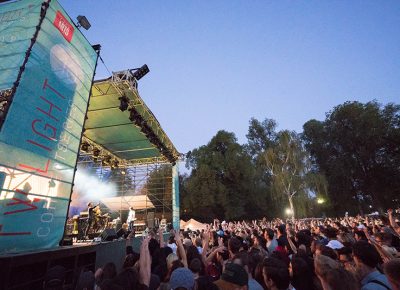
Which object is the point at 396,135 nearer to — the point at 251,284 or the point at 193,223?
the point at 193,223

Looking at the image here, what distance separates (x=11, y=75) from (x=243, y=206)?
30597 mm

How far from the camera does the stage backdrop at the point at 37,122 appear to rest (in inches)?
200

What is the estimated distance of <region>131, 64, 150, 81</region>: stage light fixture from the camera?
11746 millimetres

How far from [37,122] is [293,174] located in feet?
84.2

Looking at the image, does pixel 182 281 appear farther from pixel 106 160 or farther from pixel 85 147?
pixel 106 160

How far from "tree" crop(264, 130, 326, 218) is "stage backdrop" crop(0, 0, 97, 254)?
924 inches

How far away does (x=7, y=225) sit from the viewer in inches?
191

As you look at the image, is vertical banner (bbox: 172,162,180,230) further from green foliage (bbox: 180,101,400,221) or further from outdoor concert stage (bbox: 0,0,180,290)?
green foliage (bbox: 180,101,400,221)

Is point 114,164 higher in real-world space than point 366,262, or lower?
higher

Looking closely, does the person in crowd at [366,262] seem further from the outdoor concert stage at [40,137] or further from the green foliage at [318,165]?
the green foliage at [318,165]

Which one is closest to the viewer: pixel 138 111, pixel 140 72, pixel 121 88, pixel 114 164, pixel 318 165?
pixel 121 88

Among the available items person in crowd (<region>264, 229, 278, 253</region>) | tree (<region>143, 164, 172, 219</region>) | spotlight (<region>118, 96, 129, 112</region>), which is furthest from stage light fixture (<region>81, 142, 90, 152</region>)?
person in crowd (<region>264, 229, 278, 253</region>)

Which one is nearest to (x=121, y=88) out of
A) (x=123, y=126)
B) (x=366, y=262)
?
(x=123, y=126)

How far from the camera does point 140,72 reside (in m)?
11.8
